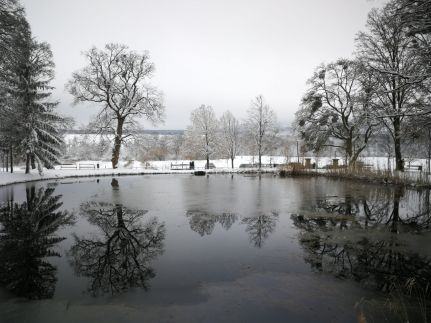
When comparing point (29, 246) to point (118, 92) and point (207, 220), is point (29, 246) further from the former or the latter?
point (118, 92)

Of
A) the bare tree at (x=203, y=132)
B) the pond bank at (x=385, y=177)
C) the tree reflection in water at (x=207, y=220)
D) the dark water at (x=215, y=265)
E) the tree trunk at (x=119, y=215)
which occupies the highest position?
the bare tree at (x=203, y=132)

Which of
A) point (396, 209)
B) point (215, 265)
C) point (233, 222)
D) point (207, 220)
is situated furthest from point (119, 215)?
point (396, 209)

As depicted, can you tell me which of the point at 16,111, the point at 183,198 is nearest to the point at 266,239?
the point at 183,198

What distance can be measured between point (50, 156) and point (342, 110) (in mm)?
29184

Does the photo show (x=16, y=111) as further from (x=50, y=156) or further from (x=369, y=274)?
(x=369, y=274)

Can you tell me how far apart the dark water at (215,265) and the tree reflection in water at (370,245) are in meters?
0.03

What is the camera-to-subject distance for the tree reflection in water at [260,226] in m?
8.55

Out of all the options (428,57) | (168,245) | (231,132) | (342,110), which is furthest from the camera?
(231,132)

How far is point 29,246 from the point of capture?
777 centimetres

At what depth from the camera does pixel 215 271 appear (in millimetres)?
6281

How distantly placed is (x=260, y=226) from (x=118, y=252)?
186 inches

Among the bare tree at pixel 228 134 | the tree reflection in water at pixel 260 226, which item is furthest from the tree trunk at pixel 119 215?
the bare tree at pixel 228 134

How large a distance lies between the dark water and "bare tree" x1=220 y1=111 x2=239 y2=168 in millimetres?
43391

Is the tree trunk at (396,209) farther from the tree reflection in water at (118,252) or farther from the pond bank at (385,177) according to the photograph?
the tree reflection in water at (118,252)
